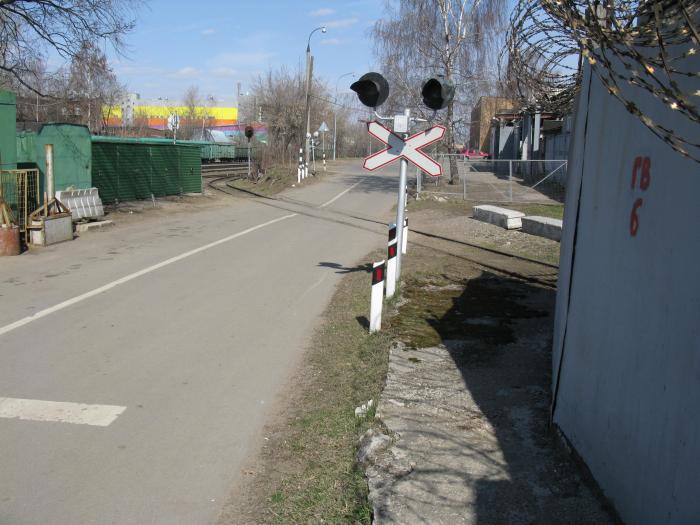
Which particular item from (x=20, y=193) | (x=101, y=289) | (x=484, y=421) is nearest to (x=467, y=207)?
(x=20, y=193)

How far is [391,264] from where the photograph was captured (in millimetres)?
9062

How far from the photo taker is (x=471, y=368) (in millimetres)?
6320

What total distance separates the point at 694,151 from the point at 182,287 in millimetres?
8196

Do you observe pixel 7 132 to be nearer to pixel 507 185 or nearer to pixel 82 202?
→ pixel 82 202

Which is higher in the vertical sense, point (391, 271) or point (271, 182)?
point (271, 182)

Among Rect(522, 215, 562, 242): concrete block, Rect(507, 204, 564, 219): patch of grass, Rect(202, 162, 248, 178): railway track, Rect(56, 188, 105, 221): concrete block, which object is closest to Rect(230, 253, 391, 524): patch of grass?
Rect(522, 215, 562, 242): concrete block

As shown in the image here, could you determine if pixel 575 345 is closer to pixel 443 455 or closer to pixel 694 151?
pixel 443 455

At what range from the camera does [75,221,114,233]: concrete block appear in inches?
621

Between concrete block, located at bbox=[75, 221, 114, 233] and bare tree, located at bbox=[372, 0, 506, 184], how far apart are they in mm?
16959

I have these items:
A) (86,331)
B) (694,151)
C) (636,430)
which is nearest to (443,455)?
(636,430)

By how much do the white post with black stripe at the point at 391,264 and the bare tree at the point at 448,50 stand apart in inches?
841

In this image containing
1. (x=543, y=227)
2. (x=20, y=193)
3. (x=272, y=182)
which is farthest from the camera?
(x=272, y=182)

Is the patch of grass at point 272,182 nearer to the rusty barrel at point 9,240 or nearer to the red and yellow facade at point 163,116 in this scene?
the rusty barrel at point 9,240

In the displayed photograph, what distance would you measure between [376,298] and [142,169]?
17093 millimetres
